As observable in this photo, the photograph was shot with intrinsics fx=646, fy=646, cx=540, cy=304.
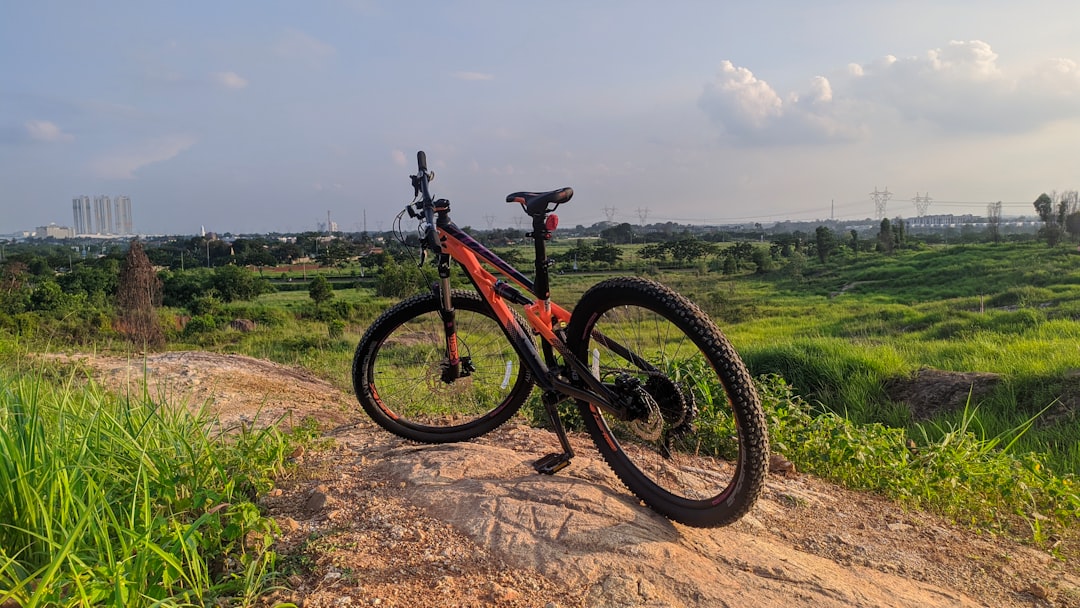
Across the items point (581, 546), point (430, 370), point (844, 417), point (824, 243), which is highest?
point (824, 243)

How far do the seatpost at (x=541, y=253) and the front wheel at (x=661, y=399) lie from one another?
0.21m

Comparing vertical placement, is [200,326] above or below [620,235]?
below

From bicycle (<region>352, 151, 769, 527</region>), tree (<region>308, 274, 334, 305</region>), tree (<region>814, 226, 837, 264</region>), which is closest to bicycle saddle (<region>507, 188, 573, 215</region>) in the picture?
bicycle (<region>352, 151, 769, 527</region>)

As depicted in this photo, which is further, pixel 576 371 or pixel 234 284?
pixel 234 284

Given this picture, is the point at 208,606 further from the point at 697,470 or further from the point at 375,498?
the point at 697,470

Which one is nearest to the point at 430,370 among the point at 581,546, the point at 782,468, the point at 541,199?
the point at 541,199

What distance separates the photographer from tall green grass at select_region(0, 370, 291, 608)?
181cm

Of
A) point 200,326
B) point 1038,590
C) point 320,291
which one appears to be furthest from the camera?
point 320,291

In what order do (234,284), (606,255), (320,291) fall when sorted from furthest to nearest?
(606,255) < (234,284) < (320,291)

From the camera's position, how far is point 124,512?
2180mm

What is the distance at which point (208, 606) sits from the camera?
1.92 metres

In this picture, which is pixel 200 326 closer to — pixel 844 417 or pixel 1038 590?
pixel 844 417

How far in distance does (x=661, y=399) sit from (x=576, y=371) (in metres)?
0.43

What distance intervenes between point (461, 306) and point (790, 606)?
7.81 ft
